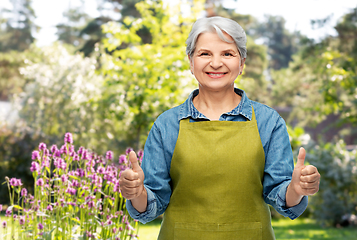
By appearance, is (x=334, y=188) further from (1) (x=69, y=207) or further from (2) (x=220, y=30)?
(2) (x=220, y=30)

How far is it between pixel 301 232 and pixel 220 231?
590 centimetres

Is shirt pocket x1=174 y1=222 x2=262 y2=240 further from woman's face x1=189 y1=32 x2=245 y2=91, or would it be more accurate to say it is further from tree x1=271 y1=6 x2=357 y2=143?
tree x1=271 y1=6 x2=357 y2=143

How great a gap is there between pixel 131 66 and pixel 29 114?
16.6 feet

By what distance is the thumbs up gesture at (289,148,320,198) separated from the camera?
139 centimetres

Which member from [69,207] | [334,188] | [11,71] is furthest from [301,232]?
[11,71]

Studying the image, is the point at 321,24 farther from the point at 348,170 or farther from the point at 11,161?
the point at 11,161

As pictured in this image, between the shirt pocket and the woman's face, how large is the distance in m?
0.64

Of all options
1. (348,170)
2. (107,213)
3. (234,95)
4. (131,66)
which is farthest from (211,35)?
(348,170)

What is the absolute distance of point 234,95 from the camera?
1.88 m

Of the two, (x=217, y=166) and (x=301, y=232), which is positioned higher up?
(x=217, y=166)

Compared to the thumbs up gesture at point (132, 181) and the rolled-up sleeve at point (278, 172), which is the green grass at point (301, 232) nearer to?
the rolled-up sleeve at point (278, 172)

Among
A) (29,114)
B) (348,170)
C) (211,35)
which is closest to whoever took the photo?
(211,35)

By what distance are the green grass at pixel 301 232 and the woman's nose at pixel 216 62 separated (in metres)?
4.65

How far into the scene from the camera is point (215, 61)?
170cm
